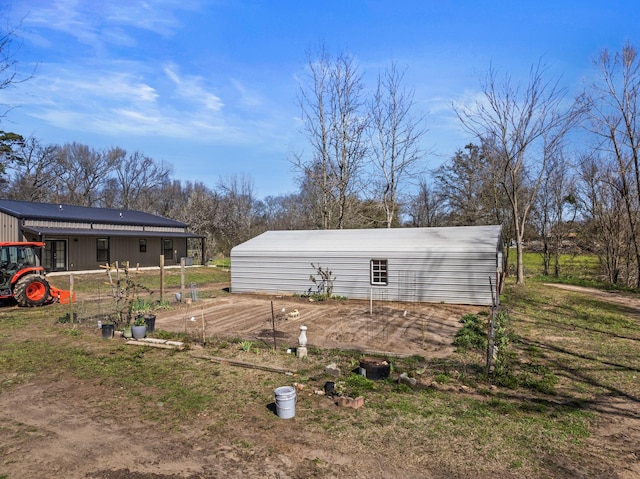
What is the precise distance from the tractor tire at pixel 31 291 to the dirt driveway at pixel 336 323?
192 inches

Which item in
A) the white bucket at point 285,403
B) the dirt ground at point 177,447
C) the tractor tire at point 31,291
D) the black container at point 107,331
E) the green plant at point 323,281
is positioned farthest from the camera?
the green plant at point 323,281

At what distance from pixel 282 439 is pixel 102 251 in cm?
2524

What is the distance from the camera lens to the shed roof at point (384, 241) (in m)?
15.4

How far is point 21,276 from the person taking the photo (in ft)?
45.6

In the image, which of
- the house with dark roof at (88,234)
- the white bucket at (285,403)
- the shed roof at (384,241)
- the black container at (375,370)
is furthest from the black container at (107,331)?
the house with dark roof at (88,234)

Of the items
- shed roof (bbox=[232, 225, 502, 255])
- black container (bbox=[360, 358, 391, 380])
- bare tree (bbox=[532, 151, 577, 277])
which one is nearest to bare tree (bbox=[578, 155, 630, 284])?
bare tree (bbox=[532, 151, 577, 277])

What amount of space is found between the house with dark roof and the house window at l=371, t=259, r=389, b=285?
58.4 ft

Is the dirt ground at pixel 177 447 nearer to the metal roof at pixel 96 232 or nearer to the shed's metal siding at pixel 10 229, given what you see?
the metal roof at pixel 96 232

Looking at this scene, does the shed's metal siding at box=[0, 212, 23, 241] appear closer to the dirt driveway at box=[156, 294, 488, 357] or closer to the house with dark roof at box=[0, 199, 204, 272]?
the house with dark roof at box=[0, 199, 204, 272]

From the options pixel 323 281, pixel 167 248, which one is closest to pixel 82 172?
pixel 167 248

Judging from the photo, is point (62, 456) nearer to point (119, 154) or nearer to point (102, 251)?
point (102, 251)

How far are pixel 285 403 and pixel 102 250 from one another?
81.4ft

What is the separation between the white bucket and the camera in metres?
5.22

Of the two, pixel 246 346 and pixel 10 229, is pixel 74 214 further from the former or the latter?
pixel 246 346
